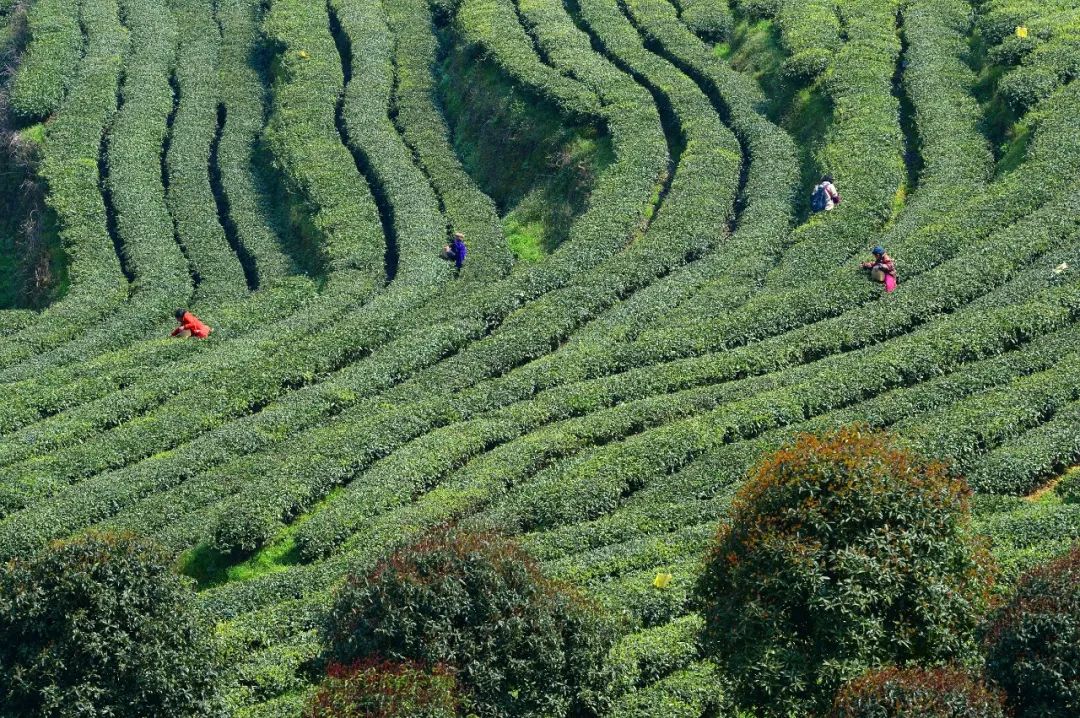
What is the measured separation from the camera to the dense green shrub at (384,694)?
61.3 feet

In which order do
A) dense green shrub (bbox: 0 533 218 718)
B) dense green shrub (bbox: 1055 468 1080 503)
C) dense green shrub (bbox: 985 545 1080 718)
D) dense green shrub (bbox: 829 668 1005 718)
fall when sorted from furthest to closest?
dense green shrub (bbox: 1055 468 1080 503) < dense green shrub (bbox: 0 533 218 718) < dense green shrub (bbox: 985 545 1080 718) < dense green shrub (bbox: 829 668 1005 718)

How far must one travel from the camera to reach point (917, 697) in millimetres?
17328

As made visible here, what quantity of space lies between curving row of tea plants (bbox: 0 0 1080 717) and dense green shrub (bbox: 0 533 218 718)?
2555 millimetres

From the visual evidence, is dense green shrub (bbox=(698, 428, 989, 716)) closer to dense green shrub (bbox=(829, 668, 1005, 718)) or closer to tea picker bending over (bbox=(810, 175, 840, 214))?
dense green shrub (bbox=(829, 668, 1005, 718))

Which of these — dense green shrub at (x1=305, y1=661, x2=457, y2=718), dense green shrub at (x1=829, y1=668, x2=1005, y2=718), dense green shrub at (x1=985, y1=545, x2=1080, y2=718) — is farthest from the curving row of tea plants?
dense green shrub at (x1=985, y1=545, x2=1080, y2=718)

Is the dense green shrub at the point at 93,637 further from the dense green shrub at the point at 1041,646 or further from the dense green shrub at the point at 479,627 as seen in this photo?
the dense green shrub at the point at 1041,646

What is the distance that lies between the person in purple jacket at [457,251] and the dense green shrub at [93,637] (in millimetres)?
26654

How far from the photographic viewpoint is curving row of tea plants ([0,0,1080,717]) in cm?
3006

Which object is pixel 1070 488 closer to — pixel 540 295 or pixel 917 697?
pixel 917 697

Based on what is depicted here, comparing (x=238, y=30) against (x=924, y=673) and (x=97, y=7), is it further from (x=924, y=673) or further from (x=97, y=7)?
(x=924, y=673)

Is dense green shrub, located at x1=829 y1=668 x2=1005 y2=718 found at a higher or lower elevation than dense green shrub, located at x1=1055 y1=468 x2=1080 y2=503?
higher

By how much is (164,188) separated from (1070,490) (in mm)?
44103

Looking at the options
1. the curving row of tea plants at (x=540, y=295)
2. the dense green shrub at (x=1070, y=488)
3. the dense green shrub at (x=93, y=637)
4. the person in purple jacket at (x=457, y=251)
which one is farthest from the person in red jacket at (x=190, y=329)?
the dense green shrub at (x=1070, y=488)

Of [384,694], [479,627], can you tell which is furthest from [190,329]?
[384,694]
